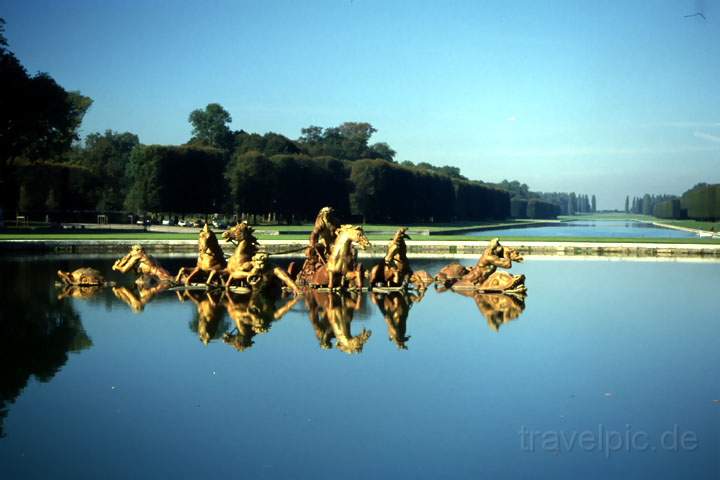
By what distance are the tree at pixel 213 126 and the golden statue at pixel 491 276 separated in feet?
220

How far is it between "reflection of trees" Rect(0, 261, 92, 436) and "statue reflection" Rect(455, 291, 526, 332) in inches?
220

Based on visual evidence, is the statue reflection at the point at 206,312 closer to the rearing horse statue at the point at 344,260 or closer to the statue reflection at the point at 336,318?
the statue reflection at the point at 336,318

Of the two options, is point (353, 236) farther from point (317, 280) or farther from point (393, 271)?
point (393, 271)

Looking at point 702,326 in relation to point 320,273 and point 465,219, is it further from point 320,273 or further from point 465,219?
point 465,219

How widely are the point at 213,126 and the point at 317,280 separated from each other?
6881 centimetres

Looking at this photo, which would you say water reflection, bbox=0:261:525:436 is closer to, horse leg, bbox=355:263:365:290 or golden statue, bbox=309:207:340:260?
horse leg, bbox=355:263:365:290

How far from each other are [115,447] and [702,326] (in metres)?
8.76

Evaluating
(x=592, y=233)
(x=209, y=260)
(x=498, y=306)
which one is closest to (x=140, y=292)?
(x=209, y=260)

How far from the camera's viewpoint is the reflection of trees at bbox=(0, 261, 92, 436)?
7942 mm

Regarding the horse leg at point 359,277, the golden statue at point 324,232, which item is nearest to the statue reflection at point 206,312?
the golden statue at point 324,232

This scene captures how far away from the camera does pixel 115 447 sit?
5.90m

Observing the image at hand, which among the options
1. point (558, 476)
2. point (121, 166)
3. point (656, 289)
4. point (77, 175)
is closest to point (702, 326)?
point (656, 289)

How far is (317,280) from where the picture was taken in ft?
52.3

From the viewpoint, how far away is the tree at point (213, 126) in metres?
81.9
